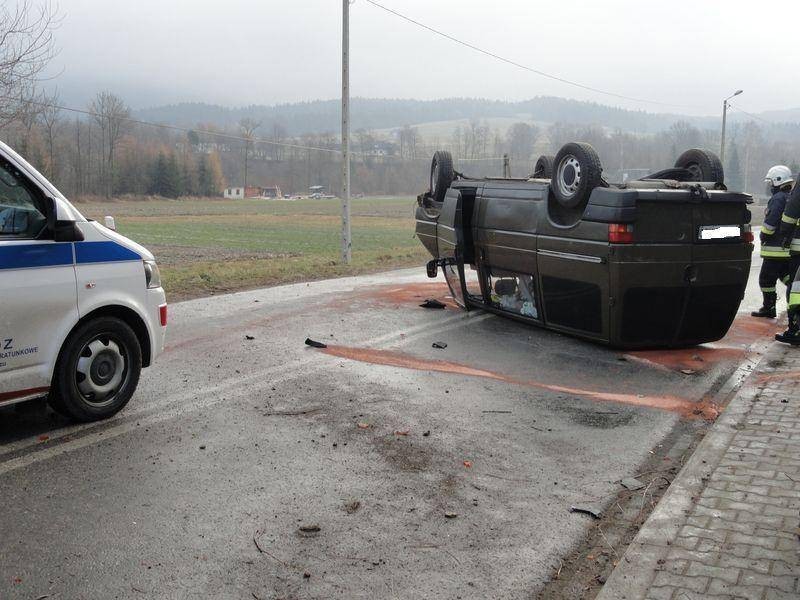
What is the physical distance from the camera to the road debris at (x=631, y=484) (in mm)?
4820

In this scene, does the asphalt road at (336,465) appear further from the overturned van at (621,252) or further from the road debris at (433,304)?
the road debris at (433,304)

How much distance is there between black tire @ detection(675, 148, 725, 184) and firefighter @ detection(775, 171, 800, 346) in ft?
2.67

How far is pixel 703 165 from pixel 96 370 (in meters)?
7.45

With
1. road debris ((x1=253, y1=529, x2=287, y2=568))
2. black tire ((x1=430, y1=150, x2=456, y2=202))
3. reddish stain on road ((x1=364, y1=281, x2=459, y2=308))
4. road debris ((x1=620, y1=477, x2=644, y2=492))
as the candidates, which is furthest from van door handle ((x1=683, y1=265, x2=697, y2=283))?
road debris ((x1=253, y1=529, x2=287, y2=568))

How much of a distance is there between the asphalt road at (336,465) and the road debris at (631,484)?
0.07m

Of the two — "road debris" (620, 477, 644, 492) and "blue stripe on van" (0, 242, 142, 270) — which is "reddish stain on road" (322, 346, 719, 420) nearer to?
"road debris" (620, 477, 644, 492)

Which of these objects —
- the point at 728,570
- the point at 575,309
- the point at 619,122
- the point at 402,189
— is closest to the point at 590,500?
the point at 728,570

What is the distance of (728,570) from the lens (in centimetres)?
366

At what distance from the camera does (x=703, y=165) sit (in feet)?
31.8

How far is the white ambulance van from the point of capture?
198 inches

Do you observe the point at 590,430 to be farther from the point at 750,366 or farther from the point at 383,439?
the point at 750,366

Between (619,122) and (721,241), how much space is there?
4638 inches

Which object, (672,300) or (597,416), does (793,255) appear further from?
(597,416)

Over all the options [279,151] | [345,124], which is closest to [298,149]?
[279,151]
